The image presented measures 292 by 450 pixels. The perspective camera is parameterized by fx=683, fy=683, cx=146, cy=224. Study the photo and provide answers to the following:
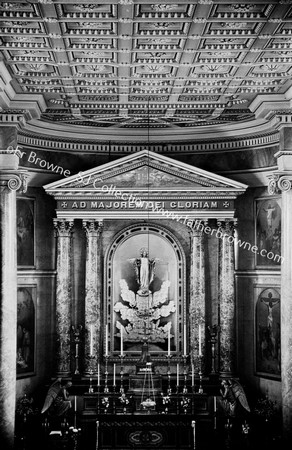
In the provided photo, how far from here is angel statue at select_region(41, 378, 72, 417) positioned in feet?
52.4

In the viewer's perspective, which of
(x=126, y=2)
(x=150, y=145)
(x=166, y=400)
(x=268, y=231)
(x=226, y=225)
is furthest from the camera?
(x=150, y=145)

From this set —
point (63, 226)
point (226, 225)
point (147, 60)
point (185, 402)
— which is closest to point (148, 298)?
point (226, 225)

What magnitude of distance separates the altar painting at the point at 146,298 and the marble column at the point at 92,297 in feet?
2.00

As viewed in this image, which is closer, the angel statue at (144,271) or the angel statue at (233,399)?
the angel statue at (233,399)

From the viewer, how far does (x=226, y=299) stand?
17844mm

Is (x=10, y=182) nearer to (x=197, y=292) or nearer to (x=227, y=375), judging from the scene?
(x=197, y=292)

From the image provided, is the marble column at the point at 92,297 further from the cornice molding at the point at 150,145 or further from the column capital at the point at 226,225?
the column capital at the point at 226,225

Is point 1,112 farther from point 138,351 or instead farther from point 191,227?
point 138,351

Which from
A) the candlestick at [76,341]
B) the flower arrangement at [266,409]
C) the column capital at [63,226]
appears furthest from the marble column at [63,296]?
the flower arrangement at [266,409]

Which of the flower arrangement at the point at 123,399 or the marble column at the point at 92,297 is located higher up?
the marble column at the point at 92,297

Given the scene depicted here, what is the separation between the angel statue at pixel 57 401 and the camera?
1598cm

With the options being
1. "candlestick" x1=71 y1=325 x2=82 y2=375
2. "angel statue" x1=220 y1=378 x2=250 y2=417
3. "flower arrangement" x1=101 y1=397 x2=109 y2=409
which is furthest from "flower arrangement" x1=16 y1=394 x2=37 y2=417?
"angel statue" x1=220 y1=378 x2=250 y2=417

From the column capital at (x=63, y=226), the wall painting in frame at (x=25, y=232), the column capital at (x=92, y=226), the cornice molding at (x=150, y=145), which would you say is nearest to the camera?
the wall painting in frame at (x=25, y=232)

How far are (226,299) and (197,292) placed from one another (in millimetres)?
782
